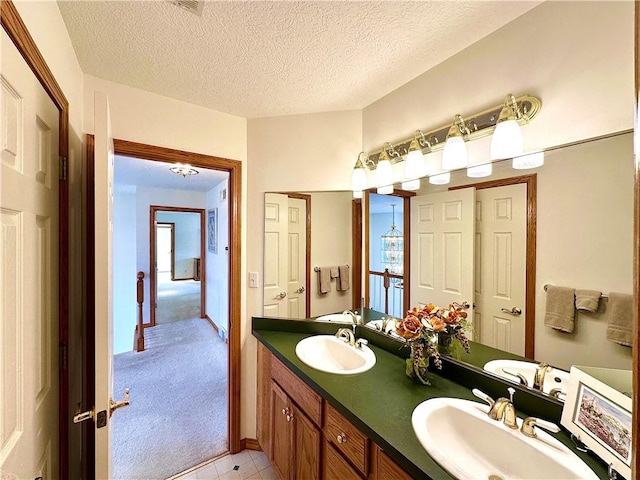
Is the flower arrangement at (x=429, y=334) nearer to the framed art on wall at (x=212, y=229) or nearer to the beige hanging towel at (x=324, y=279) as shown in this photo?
the beige hanging towel at (x=324, y=279)

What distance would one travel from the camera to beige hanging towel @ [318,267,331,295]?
1.92 metres

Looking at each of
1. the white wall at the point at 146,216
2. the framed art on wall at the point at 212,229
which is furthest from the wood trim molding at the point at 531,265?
the white wall at the point at 146,216

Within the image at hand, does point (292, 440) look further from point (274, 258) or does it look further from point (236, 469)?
point (274, 258)

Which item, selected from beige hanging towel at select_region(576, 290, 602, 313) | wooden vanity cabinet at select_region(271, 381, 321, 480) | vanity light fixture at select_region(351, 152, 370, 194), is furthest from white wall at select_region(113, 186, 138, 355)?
beige hanging towel at select_region(576, 290, 602, 313)

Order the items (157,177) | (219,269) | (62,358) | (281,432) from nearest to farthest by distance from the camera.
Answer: (62,358), (281,432), (157,177), (219,269)

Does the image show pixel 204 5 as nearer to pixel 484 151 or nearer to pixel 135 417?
pixel 484 151

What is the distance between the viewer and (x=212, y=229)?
15.0 ft

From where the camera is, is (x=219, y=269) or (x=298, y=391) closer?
(x=298, y=391)

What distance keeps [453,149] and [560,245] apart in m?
0.58

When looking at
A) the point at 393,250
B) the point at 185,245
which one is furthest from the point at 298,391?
the point at 185,245

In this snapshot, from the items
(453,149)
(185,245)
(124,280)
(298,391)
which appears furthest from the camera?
(185,245)

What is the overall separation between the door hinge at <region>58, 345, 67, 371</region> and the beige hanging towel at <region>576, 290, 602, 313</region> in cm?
189

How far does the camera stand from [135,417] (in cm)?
227

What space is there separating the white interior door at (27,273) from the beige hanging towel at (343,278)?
1.44 m
